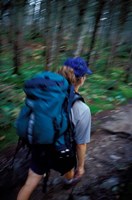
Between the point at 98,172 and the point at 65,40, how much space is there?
518cm

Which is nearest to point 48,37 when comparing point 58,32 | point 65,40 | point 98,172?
point 58,32

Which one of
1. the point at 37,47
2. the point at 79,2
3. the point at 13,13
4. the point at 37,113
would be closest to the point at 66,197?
the point at 37,113

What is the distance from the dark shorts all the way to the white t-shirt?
0.79 feet

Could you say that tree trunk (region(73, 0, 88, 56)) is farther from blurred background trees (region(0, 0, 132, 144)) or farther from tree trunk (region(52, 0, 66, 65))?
tree trunk (region(52, 0, 66, 65))

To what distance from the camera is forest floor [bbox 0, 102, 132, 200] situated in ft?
13.9

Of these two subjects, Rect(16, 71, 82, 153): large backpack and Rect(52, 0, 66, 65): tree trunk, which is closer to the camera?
Rect(16, 71, 82, 153): large backpack

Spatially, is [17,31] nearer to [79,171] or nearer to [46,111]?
[79,171]

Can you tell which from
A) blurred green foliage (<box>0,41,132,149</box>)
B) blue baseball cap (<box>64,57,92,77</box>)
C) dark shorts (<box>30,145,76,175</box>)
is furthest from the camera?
blurred green foliage (<box>0,41,132,149</box>)

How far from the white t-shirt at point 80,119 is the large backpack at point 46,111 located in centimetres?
15

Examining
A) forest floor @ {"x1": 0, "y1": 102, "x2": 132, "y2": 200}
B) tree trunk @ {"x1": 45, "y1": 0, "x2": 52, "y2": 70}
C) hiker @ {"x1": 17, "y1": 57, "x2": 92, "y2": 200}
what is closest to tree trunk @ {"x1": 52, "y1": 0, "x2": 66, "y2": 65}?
tree trunk @ {"x1": 45, "y1": 0, "x2": 52, "y2": 70}

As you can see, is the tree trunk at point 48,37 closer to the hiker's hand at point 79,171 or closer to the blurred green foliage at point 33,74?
the blurred green foliage at point 33,74

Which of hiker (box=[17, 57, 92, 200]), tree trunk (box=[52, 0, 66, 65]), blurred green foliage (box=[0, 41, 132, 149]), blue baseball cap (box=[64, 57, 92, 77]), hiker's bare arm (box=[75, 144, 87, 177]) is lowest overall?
blurred green foliage (box=[0, 41, 132, 149])

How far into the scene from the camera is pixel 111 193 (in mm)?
4203

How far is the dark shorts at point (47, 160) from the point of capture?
10.7 feet
